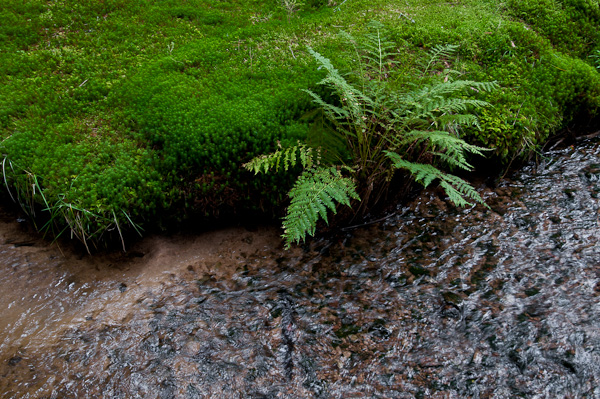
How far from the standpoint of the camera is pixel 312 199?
352 cm

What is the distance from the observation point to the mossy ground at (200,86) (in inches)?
165

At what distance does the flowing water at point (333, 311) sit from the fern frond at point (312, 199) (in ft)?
2.56

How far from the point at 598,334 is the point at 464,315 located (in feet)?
3.31

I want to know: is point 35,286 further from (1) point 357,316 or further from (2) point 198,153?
(1) point 357,316

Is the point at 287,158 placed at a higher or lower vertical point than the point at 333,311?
higher

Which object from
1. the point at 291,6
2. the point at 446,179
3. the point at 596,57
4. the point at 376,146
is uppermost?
the point at 291,6

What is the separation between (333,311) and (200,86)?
3.25m

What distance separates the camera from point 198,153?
13.9ft

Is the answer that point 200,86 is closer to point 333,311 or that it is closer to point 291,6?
point 291,6

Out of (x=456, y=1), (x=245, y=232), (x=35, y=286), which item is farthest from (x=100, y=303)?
(x=456, y=1)

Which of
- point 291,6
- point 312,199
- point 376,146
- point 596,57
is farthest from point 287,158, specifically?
point 596,57

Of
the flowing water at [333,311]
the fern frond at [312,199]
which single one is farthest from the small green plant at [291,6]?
the flowing water at [333,311]

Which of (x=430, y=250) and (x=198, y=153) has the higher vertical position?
(x=198, y=153)

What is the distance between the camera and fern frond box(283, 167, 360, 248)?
339cm
